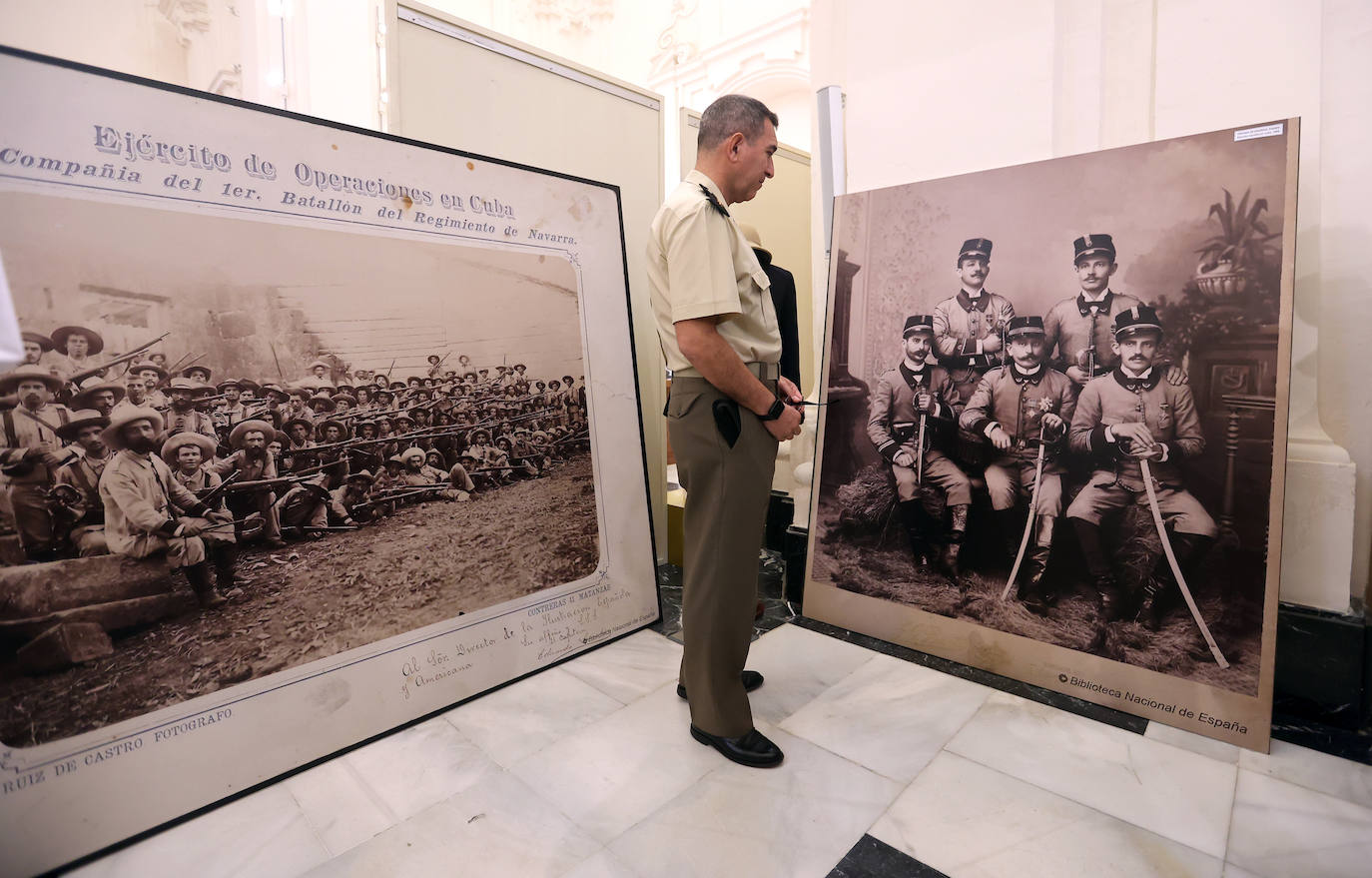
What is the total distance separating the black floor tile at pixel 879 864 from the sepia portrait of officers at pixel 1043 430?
1.02 m

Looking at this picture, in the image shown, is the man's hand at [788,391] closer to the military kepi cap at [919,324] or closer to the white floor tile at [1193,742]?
the military kepi cap at [919,324]

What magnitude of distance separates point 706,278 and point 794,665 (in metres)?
1.41

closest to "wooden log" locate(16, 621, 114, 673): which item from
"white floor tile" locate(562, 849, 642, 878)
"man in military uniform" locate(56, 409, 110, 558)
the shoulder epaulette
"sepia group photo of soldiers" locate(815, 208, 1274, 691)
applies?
"man in military uniform" locate(56, 409, 110, 558)

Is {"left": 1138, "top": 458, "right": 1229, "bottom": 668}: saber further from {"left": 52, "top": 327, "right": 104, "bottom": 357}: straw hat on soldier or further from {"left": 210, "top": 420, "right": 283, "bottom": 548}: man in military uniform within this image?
{"left": 52, "top": 327, "right": 104, "bottom": 357}: straw hat on soldier

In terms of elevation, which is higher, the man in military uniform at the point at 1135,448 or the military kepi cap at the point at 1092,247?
the military kepi cap at the point at 1092,247

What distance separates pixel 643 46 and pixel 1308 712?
8.61 meters

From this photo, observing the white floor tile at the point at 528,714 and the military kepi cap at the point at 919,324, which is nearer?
the white floor tile at the point at 528,714

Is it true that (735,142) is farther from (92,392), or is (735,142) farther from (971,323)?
(92,392)

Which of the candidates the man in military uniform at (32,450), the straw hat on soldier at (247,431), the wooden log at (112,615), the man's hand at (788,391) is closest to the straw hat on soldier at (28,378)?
the man in military uniform at (32,450)

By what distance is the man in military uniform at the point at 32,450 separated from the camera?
4.80 ft

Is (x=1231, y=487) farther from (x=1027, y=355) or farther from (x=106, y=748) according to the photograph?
(x=106, y=748)

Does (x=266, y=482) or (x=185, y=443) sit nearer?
(x=185, y=443)

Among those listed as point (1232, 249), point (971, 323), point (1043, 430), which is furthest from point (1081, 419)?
point (1232, 249)

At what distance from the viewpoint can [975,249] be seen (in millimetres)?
2301
